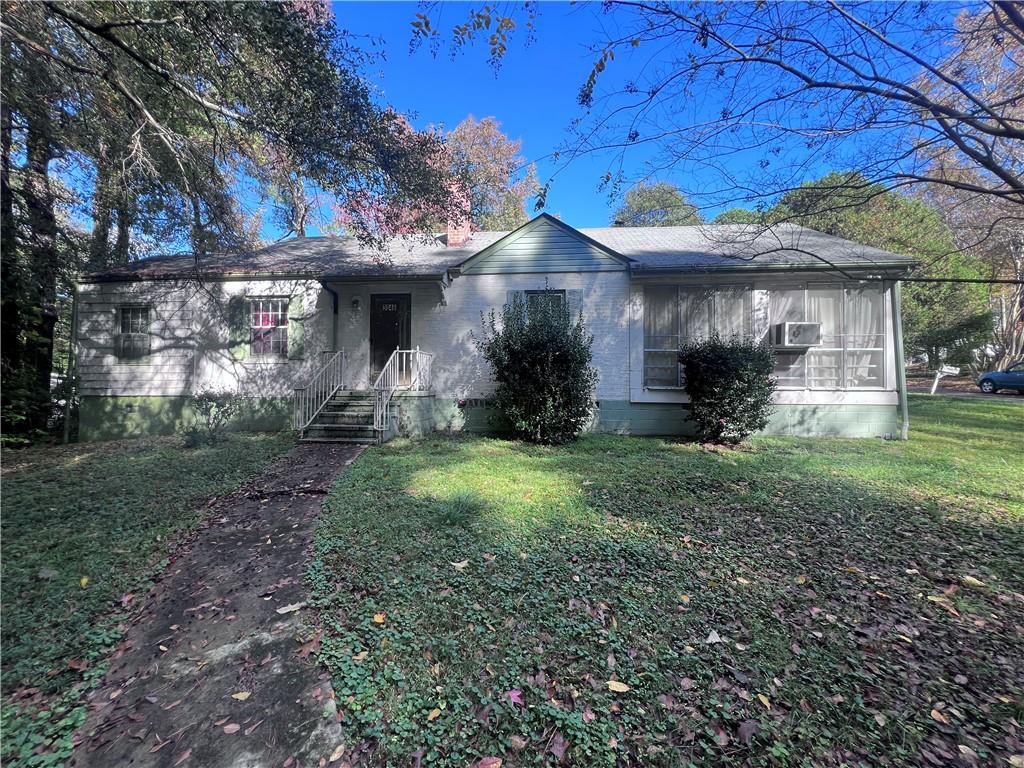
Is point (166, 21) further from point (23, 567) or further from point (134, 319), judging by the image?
point (134, 319)

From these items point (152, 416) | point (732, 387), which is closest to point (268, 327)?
point (152, 416)

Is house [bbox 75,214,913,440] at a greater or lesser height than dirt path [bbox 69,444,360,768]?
greater

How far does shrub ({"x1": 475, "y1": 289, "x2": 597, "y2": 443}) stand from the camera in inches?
317

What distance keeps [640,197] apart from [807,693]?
18.3 feet

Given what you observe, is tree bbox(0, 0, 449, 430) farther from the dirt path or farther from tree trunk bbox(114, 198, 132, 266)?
the dirt path

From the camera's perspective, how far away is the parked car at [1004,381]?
1795cm

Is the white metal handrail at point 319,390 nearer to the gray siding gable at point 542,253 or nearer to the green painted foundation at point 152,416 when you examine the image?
the green painted foundation at point 152,416

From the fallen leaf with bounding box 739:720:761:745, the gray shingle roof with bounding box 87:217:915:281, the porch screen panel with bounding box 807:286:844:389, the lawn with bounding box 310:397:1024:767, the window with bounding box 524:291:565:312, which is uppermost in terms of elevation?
the gray shingle roof with bounding box 87:217:915:281

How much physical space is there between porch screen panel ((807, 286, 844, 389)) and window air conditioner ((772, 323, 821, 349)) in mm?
480

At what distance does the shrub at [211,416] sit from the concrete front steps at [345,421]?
1.92 meters

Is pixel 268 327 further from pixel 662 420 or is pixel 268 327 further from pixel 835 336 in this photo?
pixel 835 336

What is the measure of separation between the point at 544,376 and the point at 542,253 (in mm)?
3500

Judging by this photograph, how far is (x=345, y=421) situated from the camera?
8.66 m

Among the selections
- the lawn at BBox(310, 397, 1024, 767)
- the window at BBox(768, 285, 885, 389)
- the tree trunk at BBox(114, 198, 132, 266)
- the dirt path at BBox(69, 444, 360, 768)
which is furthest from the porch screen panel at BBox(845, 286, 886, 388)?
the tree trunk at BBox(114, 198, 132, 266)
